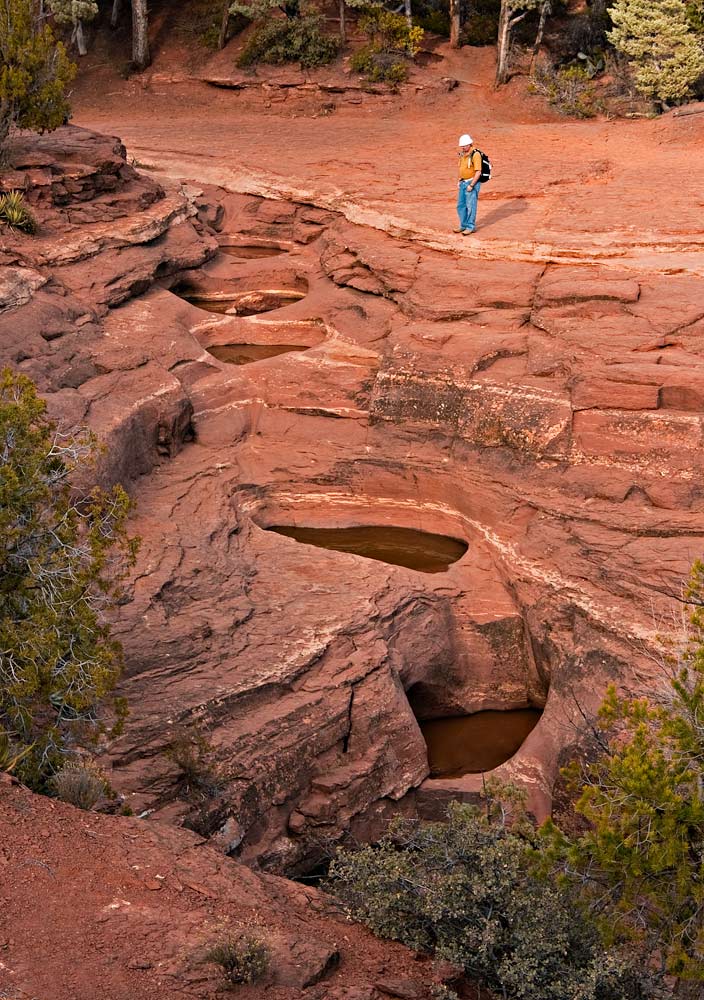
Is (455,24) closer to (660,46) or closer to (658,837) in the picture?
(660,46)

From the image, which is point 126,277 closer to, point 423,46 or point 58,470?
point 58,470

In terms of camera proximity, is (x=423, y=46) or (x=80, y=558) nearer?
(x=80, y=558)

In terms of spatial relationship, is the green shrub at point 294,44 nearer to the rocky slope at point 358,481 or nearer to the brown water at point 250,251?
the brown water at point 250,251

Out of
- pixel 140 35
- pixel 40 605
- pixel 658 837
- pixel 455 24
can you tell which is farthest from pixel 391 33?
pixel 658 837

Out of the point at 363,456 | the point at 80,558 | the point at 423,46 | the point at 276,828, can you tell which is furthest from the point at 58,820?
the point at 423,46

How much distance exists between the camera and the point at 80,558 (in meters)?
11.3

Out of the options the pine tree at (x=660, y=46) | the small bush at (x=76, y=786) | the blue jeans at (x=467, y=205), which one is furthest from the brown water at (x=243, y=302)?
the small bush at (x=76, y=786)

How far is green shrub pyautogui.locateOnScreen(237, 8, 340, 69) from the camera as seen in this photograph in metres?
30.7

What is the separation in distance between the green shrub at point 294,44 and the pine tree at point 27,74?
35.3 ft

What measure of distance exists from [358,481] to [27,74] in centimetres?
921

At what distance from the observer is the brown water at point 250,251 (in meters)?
24.6

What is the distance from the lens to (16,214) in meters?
19.8

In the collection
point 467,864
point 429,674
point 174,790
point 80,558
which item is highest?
point 80,558

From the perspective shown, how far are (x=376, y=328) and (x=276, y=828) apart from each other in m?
9.49
